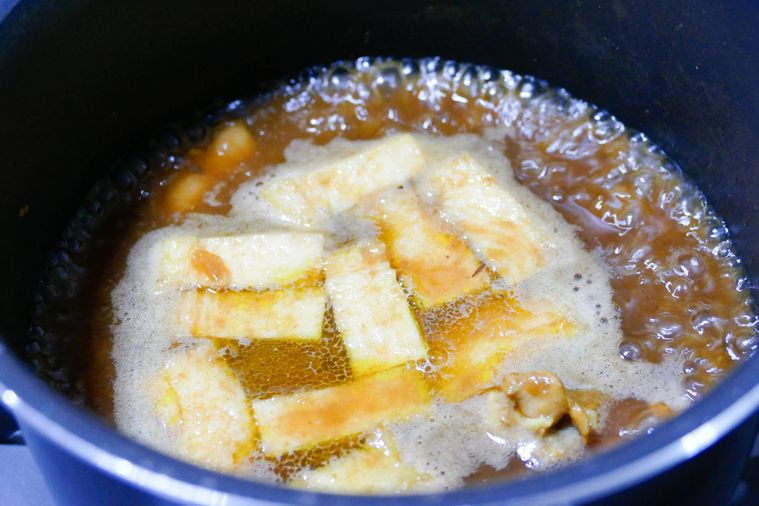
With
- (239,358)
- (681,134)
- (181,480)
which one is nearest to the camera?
(181,480)

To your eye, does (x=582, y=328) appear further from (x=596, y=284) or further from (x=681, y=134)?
(x=681, y=134)

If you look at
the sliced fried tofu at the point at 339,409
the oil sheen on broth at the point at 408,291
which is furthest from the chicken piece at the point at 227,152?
the sliced fried tofu at the point at 339,409

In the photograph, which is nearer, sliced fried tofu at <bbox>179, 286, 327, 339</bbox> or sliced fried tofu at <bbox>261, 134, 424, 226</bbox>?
sliced fried tofu at <bbox>179, 286, 327, 339</bbox>

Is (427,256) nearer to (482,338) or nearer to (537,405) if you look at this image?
(482,338)

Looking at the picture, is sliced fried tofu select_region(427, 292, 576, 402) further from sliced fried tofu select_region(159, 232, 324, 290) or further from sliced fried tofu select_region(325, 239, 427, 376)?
sliced fried tofu select_region(159, 232, 324, 290)

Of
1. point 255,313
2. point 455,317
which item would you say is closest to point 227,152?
point 255,313

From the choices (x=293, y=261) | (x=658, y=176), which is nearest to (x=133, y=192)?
(x=293, y=261)

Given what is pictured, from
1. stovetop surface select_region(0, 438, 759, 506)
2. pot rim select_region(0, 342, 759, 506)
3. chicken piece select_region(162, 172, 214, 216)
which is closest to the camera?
pot rim select_region(0, 342, 759, 506)

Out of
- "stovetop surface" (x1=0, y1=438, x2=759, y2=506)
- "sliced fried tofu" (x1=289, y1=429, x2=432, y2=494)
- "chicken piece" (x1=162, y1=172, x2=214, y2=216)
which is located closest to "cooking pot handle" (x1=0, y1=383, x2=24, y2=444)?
"stovetop surface" (x1=0, y1=438, x2=759, y2=506)
